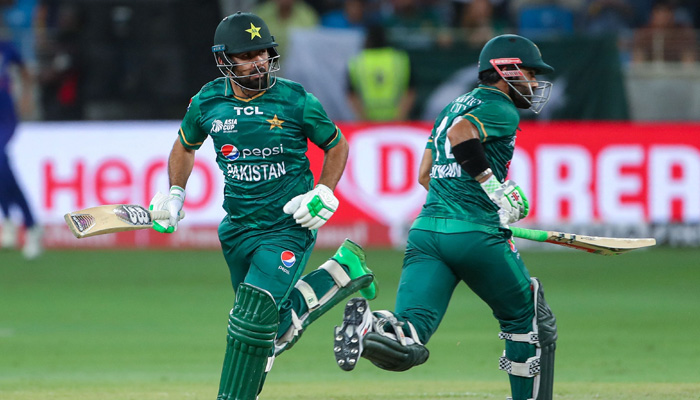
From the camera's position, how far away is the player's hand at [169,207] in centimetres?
595

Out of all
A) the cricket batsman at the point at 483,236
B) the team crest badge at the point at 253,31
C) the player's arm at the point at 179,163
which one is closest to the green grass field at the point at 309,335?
the cricket batsman at the point at 483,236

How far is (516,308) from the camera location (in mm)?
5762

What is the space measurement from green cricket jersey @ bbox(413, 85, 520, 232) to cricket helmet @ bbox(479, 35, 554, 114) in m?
0.09

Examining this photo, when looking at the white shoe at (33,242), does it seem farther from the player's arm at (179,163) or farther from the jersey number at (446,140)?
the jersey number at (446,140)

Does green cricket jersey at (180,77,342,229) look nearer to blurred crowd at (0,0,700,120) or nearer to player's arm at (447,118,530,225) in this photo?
player's arm at (447,118,530,225)

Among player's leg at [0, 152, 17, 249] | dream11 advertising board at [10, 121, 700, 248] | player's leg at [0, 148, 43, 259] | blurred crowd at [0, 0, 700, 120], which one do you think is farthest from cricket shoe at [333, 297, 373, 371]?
blurred crowd at [0, 0, 700, 120]

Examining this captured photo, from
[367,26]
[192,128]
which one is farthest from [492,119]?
[367,26]

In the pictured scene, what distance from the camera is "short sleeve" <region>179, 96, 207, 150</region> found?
6.04 m

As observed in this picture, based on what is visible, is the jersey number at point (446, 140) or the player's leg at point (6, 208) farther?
the player's leg at point (6, 208)

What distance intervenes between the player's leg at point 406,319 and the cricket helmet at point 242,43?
3.50 feet

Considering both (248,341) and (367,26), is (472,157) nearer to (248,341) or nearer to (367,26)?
(248,341)

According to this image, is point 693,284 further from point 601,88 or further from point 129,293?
point 129,293

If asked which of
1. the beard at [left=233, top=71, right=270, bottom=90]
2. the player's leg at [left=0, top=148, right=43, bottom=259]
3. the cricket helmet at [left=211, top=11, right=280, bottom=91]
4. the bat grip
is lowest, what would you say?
the player's leg at [left=0, top=148, right=43, bottom=259]

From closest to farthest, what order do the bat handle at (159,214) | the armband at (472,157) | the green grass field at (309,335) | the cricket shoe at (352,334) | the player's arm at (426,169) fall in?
the cricket shoe at (352,334) → the armband at (472,157) → the bat handle at (159,214) → the player's arm at (426,169) → the green grass field at (309,335)
